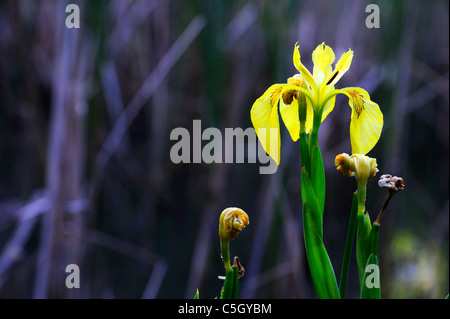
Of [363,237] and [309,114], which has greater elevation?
[309,114]

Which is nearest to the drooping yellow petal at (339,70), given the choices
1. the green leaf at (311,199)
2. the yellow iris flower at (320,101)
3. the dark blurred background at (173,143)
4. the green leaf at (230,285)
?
the yellow iris flower at (320,101)

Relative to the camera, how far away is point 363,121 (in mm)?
491

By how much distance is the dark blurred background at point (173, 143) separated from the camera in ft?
4.15

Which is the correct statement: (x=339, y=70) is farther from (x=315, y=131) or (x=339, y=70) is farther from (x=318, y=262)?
(x=318, y=262)

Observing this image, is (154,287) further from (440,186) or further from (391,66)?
(440,186)

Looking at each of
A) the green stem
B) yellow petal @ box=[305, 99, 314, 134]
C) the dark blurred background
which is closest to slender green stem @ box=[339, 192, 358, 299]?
the green stem

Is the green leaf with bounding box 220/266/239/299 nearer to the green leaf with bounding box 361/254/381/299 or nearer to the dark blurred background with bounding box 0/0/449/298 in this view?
the green leaf with bounding box 361/254/381/299

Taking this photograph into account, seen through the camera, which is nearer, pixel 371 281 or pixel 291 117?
pixel 371 281

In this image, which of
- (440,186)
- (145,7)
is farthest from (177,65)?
(440,186)

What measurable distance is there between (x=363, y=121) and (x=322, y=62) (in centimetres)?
8

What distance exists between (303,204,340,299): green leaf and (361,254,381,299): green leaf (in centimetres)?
3

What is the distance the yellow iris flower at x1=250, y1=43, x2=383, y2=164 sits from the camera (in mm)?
460

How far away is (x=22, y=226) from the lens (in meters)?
1.44

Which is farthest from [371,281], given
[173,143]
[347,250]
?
[173,143]
